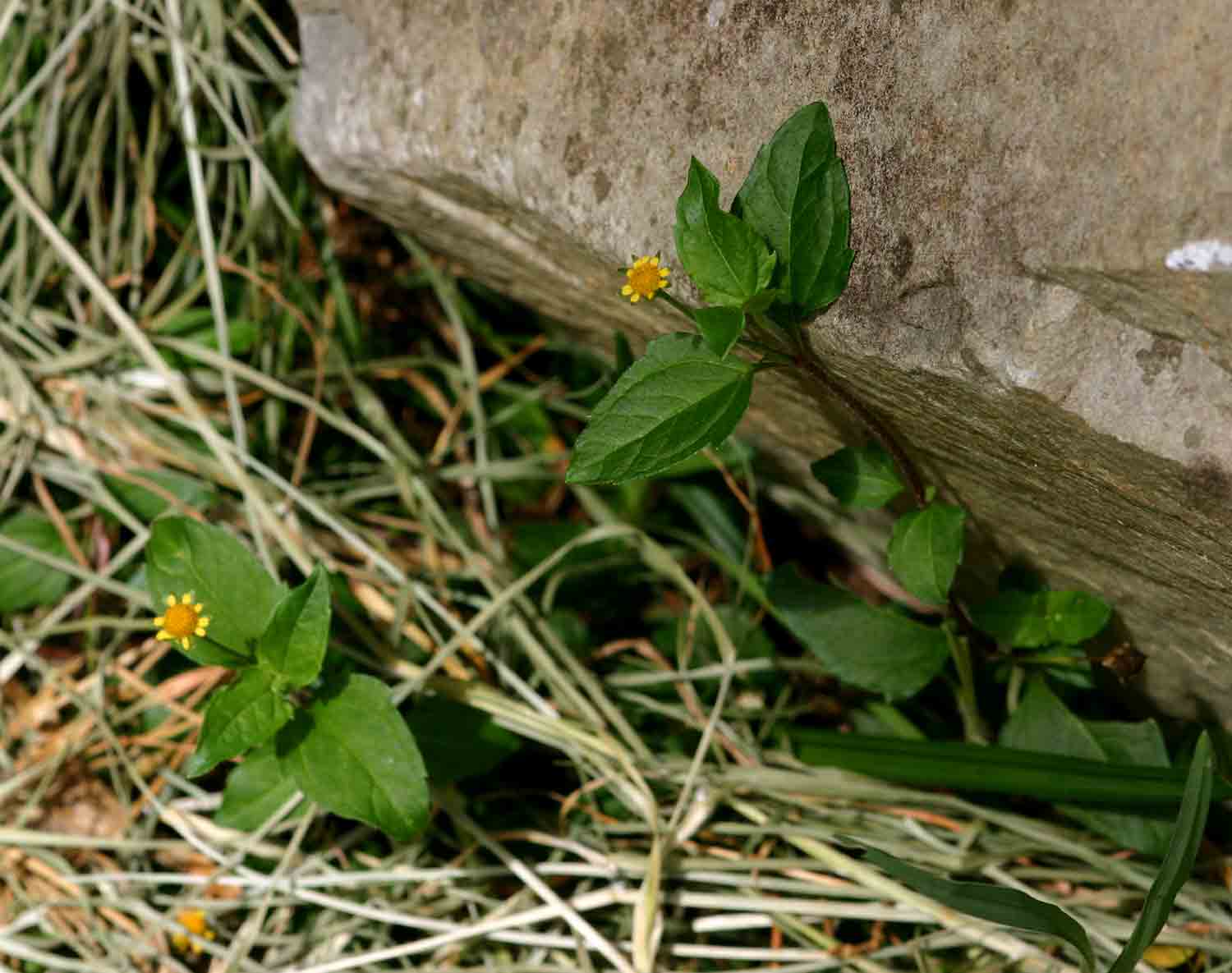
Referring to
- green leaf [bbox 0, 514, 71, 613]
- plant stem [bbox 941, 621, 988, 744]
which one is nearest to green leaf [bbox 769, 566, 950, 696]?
plant stem [bbox 941, 621, 988, 744]

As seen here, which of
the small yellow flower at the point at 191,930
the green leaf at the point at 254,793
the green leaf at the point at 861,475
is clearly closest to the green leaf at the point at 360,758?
the green leaf at the point at 254,793

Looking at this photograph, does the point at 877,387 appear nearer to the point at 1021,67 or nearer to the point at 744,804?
the point at 1021,67

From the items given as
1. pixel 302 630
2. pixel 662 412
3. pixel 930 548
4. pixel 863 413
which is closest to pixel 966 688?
pixel 930 548

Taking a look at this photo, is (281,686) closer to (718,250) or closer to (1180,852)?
(718,250)

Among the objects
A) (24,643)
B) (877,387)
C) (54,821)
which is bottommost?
(54,821)

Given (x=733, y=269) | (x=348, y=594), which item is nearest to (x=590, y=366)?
(x=348, y=594)

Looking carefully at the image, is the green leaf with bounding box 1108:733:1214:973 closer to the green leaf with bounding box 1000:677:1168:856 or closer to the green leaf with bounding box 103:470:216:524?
the green leaf with bounding box 1000:677:1168:856

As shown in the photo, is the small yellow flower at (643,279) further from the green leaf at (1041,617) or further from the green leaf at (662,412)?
the green leaf at (1041,617)
